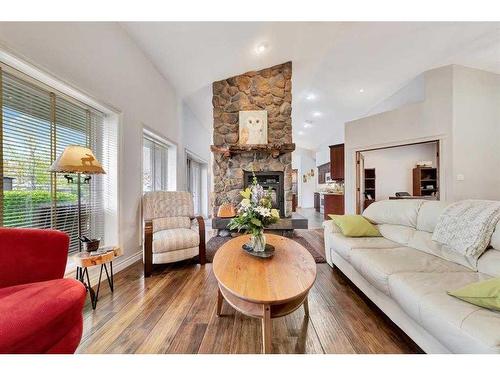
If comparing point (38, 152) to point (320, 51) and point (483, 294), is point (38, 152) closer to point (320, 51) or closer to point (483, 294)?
point (483, 294)

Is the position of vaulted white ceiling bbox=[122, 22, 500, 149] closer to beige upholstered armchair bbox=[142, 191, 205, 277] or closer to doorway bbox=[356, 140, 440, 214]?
doorway bbox=[356, 140, 440, 214]

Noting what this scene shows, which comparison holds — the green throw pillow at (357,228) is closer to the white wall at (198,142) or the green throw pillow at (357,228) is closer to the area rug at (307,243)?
the area rug at (307,243)

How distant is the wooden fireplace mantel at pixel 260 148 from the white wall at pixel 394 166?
3.05m

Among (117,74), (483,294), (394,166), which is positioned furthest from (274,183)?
(394,166)

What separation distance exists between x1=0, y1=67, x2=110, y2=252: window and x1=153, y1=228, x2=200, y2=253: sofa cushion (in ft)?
2.46

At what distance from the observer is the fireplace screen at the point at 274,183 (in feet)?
14.9

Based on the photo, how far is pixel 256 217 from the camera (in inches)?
64.2

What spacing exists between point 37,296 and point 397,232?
2.94 meters

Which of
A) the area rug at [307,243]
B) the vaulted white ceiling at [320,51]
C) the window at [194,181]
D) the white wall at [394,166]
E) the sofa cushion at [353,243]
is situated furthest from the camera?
the white wall at [394,166]

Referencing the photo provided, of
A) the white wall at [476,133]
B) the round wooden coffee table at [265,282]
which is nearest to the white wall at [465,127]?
the white wall at [476,133]

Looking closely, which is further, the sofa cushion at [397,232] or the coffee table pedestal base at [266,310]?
the sofa cushion at [397,232]

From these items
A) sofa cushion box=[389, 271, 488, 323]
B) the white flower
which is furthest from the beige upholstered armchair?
sofa cushion box=[389, 271, 488, 323]
